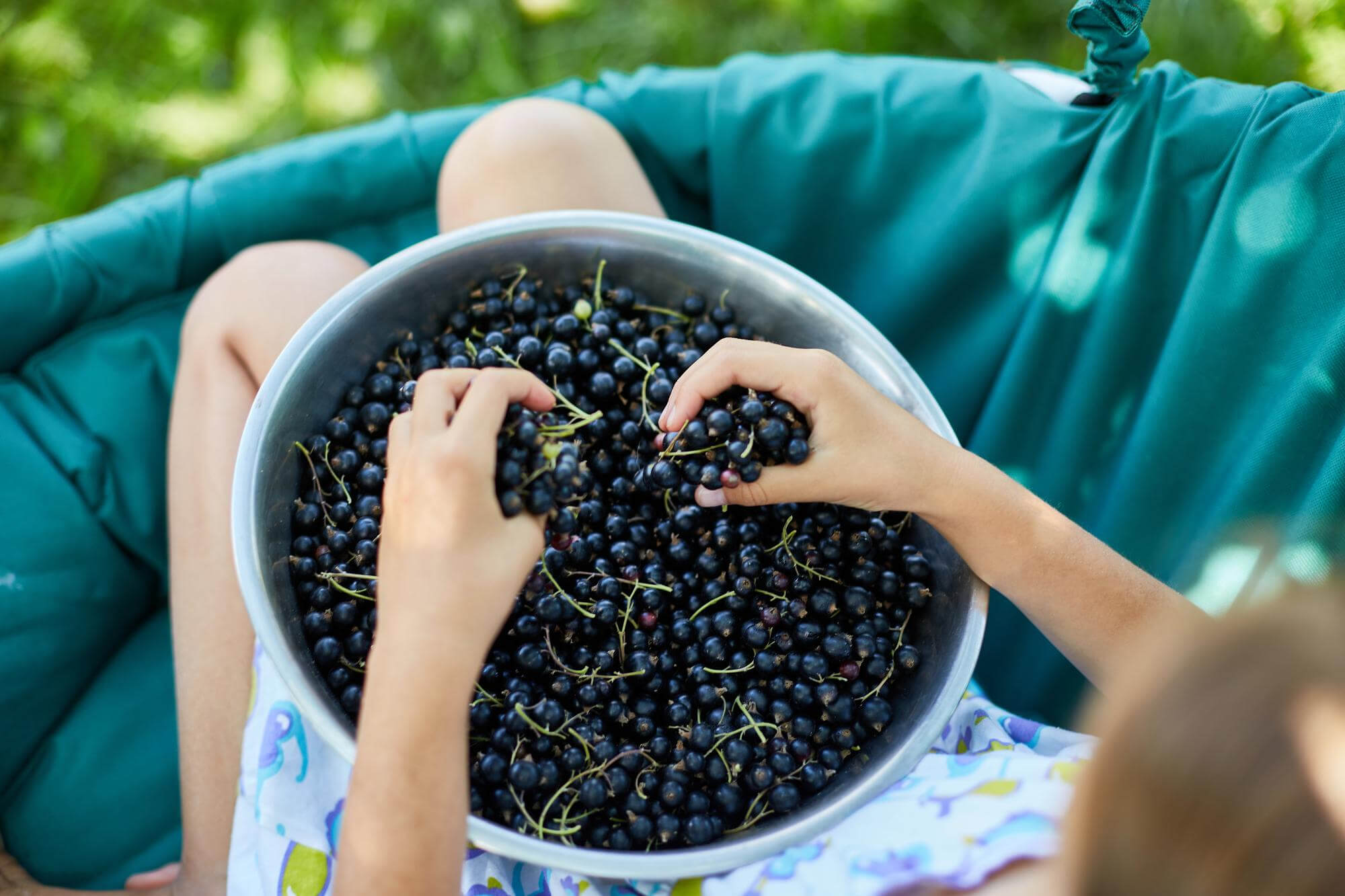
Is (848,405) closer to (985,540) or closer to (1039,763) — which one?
(985,540)

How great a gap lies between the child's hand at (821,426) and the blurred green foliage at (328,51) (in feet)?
4.44

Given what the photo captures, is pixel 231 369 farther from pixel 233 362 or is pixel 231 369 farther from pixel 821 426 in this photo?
pixel 821 426

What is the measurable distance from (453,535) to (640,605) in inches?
9.4

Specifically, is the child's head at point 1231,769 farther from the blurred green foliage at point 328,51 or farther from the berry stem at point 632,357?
the blurred green foliage at point 328,51

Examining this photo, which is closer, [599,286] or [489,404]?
[489,404]

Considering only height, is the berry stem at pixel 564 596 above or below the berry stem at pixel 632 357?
below

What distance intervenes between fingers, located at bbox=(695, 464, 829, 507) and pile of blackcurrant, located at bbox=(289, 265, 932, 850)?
1 centimetres

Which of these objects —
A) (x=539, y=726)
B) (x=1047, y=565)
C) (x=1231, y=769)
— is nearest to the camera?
(x=1231, y=769)

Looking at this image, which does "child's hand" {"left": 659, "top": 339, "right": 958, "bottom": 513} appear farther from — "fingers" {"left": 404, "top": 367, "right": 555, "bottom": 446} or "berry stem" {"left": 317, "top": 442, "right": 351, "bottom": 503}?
"berry stem" {"left": 317, "top": 442, "right": 351, "bottom": 503}

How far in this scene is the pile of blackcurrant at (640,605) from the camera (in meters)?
0.77

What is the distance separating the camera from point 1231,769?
1.52ft

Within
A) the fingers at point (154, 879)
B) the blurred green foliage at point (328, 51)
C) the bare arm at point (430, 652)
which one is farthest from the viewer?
the blurred green foliage at point (328, 51)

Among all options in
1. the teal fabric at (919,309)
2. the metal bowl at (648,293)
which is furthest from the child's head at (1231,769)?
the teal fabric at (919,309)

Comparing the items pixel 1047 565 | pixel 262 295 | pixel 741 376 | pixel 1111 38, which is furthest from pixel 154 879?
pixel 1111 38
